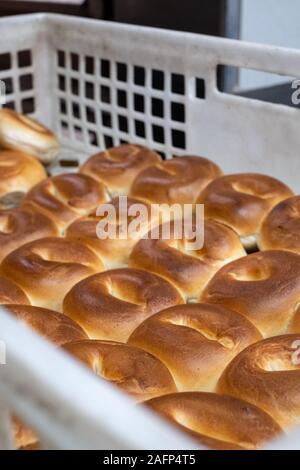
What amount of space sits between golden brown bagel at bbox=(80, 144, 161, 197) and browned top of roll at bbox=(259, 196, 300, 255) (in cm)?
28

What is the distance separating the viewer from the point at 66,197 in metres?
1.08

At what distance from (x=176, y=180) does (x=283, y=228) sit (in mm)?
221

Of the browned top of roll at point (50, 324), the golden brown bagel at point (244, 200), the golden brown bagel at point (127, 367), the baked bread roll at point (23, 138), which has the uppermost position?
the baked bread roll at point (23, 138)

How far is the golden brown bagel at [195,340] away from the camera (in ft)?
2.25

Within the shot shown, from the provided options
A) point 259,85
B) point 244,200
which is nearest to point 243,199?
point 244,200

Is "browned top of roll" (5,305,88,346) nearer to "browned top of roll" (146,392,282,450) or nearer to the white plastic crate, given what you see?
"browned top of roll" (146,392,282,450)

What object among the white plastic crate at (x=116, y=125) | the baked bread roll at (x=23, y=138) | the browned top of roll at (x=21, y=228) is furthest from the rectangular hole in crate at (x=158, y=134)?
the browned top of roll at (x=21, y=228)

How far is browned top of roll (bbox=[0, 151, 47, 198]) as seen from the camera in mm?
1157

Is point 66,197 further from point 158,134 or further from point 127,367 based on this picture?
point 158,134

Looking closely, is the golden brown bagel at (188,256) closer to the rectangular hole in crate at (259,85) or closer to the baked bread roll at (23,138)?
the baked bread roll at (23,138)

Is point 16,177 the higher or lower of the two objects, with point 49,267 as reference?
higher

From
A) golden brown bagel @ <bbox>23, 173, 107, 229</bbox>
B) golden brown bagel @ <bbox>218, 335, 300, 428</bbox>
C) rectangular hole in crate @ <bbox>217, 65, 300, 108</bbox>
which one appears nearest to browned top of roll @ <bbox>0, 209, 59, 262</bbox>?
golden brown bagel @ <bbox>23, 173, 107, 229</bbox>

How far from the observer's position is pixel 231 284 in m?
0.81

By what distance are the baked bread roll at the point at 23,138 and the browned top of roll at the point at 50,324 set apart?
0.58m
